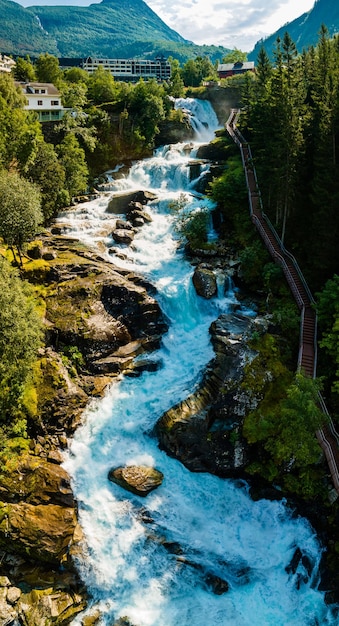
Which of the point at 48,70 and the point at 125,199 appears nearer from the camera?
the point at 125,199

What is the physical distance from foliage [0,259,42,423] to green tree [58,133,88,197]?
2534 cm

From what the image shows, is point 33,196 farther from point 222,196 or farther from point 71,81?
point 71,81

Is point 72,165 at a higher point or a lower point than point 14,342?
higher

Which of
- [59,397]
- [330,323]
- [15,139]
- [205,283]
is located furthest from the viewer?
[15,139]

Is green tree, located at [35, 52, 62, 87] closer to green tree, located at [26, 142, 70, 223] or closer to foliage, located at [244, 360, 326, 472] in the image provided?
green tree, located at [26, 142, 70, 223]

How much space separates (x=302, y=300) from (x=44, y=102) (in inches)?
1870

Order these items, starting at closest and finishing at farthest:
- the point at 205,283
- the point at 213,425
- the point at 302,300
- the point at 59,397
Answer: the point at 213,425, the point at 59,397, the point at 302,300, the point at 205,283

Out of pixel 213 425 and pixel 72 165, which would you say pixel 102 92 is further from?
pixel 213 425

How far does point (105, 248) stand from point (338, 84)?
78.4 ft

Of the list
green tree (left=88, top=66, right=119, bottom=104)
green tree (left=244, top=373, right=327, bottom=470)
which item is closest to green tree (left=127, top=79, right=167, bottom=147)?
green tree (left=88, top=66, right=119, bottom=104)

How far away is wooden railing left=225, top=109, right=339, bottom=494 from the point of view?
23.3 metres

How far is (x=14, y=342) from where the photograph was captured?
960 inches

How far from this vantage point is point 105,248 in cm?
4094

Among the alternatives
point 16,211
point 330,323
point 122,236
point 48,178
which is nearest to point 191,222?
point 122,236
